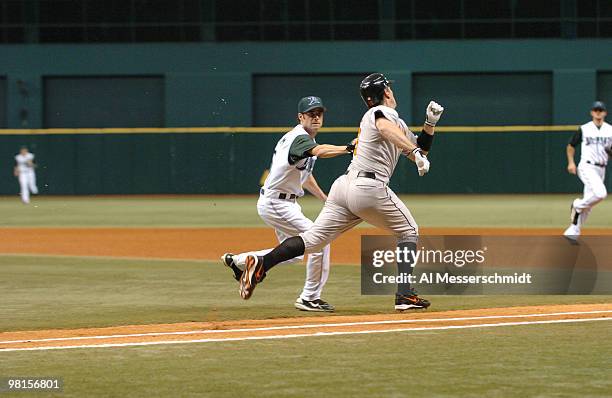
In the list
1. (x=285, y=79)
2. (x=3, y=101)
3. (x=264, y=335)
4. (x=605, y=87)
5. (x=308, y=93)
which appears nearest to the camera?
(x=264, y=335)

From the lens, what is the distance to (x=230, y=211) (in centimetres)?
3120

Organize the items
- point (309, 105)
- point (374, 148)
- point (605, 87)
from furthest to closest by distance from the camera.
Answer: point (605, 87) < point (309, 105) < point (374, 148)

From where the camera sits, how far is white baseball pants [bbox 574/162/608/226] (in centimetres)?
1758

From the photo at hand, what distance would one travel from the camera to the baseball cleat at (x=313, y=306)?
36.4ft

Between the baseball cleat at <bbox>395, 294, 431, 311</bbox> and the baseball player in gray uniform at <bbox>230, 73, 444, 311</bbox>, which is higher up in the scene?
the baseball player in gray uniform at <bbox>230, 73, 444, 311</bbox>

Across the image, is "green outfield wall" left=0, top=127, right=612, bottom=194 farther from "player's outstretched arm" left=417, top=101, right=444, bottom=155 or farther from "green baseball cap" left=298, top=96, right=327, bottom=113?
"player's outstretched arm" left=417, top=101, right=444, bottom=155

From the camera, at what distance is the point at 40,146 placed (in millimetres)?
39375

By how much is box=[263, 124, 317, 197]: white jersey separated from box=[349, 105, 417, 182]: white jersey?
2.80ft

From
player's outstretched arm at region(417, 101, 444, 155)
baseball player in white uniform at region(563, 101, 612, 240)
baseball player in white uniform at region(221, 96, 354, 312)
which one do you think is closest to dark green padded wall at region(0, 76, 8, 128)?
baseball player in white uniform at region(563, 101, 612, 240)

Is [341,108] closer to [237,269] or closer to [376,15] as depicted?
[376,15]

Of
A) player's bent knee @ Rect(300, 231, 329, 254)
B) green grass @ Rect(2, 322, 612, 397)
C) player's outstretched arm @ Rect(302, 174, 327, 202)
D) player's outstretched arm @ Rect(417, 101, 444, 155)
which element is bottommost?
green grass @ Rect(2, 322, 612, 397)

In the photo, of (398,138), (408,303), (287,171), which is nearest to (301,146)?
(287,171)

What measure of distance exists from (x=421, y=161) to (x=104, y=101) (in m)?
32.5

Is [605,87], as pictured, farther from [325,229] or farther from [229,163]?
[325,229]
